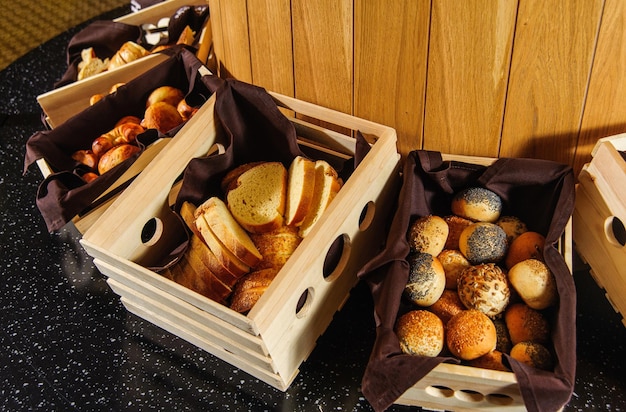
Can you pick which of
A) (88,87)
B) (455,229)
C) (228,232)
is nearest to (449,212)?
(455,229)

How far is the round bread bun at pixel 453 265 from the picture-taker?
95cm

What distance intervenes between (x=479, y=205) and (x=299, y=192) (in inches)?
11.5

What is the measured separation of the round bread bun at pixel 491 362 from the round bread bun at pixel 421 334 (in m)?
0.05

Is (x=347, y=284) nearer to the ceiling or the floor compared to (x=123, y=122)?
nearer to the floor

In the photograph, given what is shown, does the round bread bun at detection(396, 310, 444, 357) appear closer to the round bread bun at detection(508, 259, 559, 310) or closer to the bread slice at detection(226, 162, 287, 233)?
the round bread bun at detection(508, 259, 559, 310)

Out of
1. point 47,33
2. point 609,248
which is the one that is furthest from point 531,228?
point 47,33

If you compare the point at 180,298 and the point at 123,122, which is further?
the point at 123,122

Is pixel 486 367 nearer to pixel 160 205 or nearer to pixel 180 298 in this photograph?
pixel 180 298

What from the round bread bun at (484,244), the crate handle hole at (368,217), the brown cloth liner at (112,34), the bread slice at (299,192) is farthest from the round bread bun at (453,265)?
the brown cloth liner at (112,34)

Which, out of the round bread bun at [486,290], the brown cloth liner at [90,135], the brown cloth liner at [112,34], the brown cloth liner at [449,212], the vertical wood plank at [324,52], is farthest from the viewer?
the brown cloth liner at [112,34]

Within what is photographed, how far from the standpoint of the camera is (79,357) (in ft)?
3.42

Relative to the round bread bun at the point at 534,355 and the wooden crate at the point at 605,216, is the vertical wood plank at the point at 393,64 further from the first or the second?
the round bread bun at the point at 534,355

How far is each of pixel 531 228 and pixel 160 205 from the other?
0.62 meters

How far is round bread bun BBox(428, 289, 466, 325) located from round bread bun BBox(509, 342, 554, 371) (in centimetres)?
10
